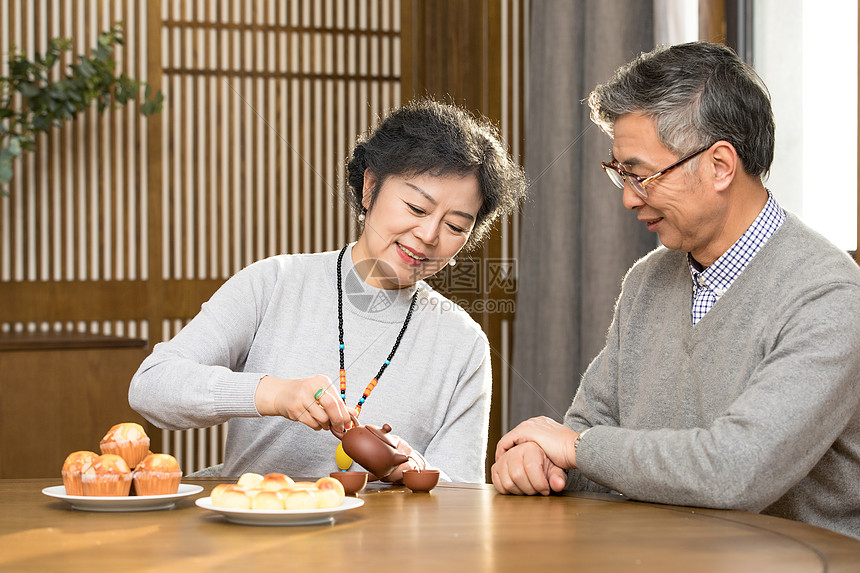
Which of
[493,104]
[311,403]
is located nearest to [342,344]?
[311,403]

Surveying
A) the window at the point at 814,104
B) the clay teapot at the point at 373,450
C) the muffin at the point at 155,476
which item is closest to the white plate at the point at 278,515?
the muffin at the point at 155,476

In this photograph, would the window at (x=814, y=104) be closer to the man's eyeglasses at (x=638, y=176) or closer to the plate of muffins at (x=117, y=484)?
the man's eyeglasses at (x=638, y=176)

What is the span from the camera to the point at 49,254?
4148 mm

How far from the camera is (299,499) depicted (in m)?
1.32

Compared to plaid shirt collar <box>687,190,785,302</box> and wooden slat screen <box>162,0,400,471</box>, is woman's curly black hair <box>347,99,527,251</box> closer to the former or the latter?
plaid shirt collar <box>687,190,785,302</box>

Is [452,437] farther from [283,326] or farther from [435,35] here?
[435,35]

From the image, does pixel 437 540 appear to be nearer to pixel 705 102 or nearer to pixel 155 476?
pixel 155 476

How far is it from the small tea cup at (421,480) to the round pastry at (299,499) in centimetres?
31

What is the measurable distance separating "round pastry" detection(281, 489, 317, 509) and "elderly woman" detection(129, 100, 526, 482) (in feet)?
2.30

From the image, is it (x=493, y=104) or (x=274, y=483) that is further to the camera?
(x=493, y=104)

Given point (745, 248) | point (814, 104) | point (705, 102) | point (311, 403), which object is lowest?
point (311, 403)

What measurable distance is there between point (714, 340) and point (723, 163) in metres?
0.30

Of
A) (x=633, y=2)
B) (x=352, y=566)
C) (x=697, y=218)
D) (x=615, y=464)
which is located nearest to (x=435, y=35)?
(x=633, y=2)

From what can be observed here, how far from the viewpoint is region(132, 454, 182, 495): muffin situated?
4.71 ft
